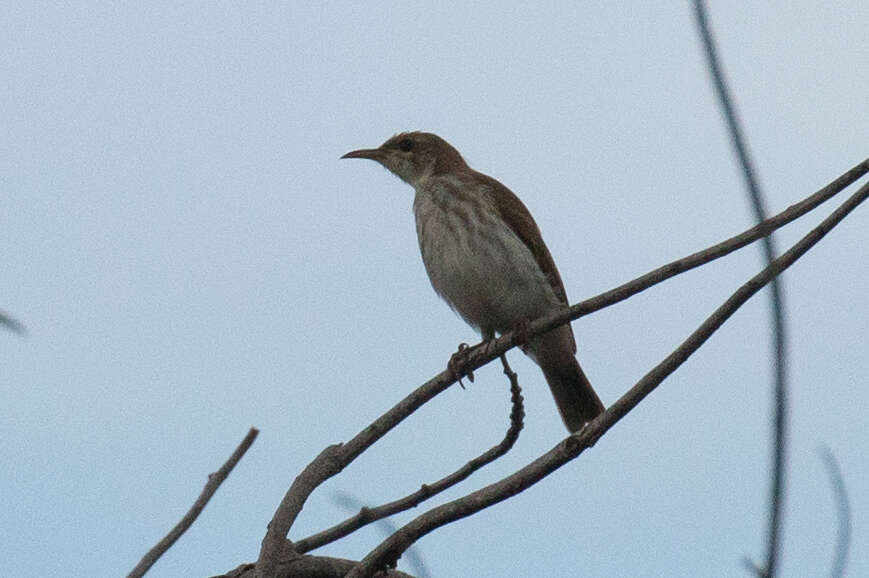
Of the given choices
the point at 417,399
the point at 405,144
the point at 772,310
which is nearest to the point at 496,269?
the point at 405,144

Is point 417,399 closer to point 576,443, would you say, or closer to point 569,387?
point 576,443

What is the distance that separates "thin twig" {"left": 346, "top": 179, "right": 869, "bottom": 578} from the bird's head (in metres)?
5.60

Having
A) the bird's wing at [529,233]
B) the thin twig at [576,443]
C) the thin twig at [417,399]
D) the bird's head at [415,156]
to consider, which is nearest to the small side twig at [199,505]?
the thin twig at [417,399]

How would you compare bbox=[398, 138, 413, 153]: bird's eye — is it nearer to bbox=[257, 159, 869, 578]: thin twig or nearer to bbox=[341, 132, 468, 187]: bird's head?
bbox=[341, 132, 468, 187]: bird's head

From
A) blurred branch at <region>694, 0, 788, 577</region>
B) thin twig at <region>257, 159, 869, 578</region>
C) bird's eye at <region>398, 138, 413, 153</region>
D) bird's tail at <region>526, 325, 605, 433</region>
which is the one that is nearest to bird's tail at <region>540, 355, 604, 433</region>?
bird's tail at <region>526, 325, 605, 433</region>

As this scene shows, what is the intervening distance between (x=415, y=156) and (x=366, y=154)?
437 millimetres

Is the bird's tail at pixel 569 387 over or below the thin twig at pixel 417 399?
over

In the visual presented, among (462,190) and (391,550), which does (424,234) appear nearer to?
(462,190)

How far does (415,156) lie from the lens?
8.45 metres

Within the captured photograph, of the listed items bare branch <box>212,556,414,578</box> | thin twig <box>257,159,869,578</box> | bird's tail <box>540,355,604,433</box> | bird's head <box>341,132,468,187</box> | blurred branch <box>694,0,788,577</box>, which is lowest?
blurred branch <box>694,0,788,577</box>

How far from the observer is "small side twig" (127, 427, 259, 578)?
2785 millimetres

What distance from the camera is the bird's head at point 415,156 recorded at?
8.27 meters

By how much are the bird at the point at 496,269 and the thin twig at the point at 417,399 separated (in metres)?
2.97

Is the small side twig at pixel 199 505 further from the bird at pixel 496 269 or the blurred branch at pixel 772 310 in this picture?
the bird at pixel 496 269
